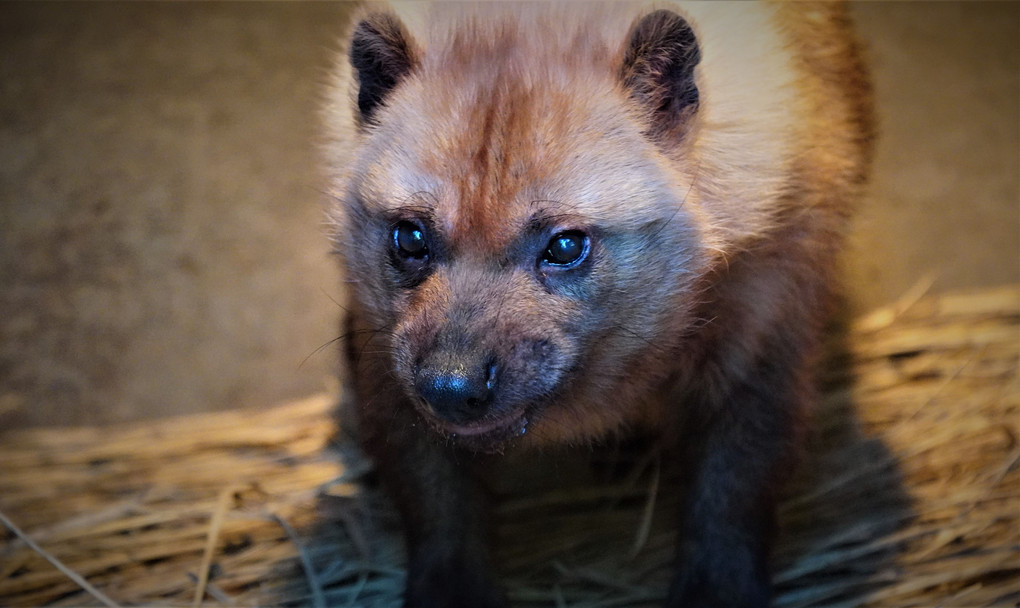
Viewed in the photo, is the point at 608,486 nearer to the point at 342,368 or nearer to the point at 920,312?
the point at 342,368

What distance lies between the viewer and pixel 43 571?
243cm

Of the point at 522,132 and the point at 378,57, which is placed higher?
the point at 378,57

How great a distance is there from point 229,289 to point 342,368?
0.69 metres

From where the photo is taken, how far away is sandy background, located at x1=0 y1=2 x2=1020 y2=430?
10.9 ft

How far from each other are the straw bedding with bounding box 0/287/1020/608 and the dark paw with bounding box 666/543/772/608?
0.35 feet

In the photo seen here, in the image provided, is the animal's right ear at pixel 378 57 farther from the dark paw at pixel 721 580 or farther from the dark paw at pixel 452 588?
the dark paw at pixel 721 580

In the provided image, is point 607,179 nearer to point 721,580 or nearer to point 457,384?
point 457,384

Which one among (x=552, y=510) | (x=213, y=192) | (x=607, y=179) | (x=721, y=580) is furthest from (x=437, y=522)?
(x=213, y=192)

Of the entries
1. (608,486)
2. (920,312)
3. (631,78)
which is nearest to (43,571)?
(608,486)

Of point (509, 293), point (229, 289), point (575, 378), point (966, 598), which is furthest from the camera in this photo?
point (229, 289)

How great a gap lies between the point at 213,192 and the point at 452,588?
6.97 ft

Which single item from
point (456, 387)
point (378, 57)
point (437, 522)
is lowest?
point (437, 522)

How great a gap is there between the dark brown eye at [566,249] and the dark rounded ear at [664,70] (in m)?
0.26

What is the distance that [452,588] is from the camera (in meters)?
2.23
